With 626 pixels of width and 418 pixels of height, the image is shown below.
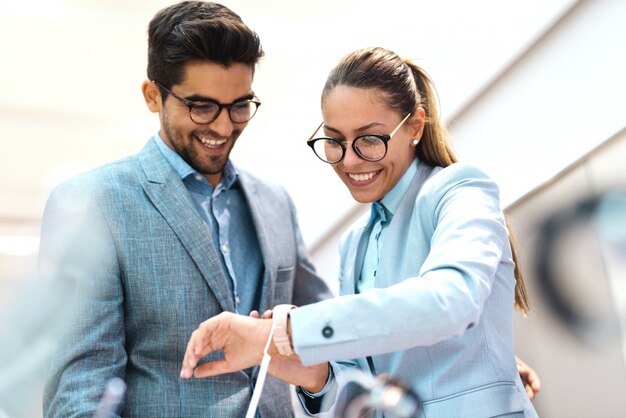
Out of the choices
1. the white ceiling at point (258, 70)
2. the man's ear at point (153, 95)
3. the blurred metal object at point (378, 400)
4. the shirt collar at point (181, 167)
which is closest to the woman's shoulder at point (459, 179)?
the blurred metal object at point (378, 400)

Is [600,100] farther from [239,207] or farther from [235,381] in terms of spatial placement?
[235,381]

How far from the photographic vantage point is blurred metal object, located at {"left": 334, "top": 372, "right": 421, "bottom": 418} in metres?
1.15

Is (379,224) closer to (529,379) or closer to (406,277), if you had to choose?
(406,277)

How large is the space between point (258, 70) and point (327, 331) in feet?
6.65

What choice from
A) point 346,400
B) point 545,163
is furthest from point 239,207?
point 545,163

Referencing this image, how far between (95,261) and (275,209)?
1.50ft

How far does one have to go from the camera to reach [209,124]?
1577 mm

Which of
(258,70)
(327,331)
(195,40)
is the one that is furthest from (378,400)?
(258,70)

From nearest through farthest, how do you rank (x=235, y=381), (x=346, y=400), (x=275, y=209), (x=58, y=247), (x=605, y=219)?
1. (x=346, y=400)
2. (x=58, y=247)
3. (x=235, y=381)
4. (x=605, y=219)
5. (x=275, y=209)

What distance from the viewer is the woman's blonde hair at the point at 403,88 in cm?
137

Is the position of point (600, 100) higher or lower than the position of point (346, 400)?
higher

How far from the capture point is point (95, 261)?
1.42m

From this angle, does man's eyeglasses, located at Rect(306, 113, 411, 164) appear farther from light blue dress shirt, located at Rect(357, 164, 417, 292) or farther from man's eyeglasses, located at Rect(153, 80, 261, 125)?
man's eyeglasses, located at Rect(153, 80, 261, 125)

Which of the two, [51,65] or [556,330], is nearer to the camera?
[556,330]
